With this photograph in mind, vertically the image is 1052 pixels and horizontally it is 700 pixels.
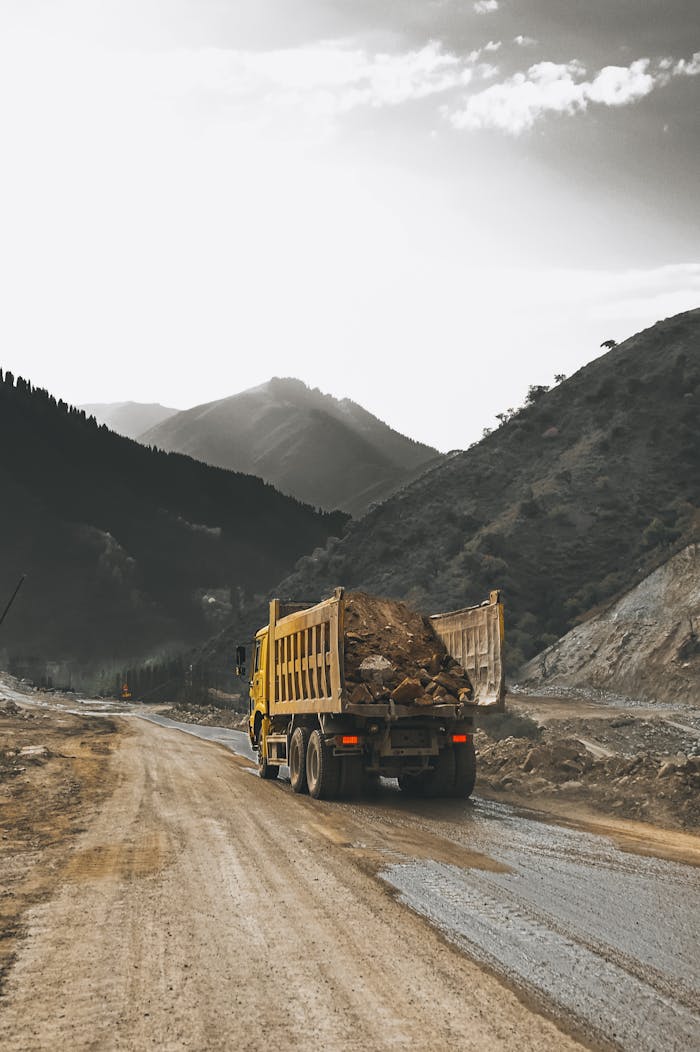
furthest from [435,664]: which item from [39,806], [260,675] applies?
[39,806]

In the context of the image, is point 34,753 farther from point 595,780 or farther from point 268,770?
point 595,780

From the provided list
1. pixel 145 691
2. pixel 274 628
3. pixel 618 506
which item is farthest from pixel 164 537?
pixel 274 628

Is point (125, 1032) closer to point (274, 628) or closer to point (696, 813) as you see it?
point (696, 813)

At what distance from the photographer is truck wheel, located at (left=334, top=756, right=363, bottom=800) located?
44.8ft

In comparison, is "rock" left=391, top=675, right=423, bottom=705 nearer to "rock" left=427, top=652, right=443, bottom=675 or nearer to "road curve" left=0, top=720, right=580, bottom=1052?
"rock" left=427, top=652, right=443, bottom=675

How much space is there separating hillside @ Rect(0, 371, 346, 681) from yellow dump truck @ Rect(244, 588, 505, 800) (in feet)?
359

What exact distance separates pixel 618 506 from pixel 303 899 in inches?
2561

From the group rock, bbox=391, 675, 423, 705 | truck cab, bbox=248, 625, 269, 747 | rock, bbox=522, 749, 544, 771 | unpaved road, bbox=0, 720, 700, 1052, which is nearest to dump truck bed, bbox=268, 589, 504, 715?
rock, bbox=391, 675, 423, 705

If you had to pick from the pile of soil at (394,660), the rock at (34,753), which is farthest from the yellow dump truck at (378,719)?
the rock at (34,753)

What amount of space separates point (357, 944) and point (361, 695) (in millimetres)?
7492

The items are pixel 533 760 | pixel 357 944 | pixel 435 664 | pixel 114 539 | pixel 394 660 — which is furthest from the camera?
pixel 114 539

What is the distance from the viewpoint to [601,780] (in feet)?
50.5

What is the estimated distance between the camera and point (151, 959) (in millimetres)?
5414

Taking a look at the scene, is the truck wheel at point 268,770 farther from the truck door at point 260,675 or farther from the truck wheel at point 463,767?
the truck wheel at point 463,767
